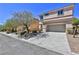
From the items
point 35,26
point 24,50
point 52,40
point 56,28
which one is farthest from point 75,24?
point 35,26

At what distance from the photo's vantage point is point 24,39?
384 inches

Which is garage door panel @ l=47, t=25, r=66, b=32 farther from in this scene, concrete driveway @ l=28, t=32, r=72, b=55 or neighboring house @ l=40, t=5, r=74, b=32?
concrete driveway @ l=28, t=32, r=72, b=55

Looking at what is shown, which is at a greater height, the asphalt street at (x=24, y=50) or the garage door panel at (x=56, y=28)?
the garage door panel at (x=56, y=28)

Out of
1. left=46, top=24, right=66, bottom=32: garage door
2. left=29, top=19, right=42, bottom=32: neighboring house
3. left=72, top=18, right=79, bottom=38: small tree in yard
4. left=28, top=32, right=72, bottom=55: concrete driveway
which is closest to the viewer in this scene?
left=28, top=32, right=72, bottom=55: concrete driveway

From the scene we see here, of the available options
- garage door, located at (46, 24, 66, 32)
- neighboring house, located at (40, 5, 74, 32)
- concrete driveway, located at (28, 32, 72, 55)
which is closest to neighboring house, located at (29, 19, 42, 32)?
neighboring house, located at (40, 5, 74, 32)

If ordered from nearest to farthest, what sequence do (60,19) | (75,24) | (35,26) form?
1. (75,24)
2. (60,19)
3. (35,26)

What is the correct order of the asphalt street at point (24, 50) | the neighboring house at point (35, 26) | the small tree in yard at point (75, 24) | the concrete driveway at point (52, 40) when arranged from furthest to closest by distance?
1. the neighboring house at point (35, 26)
2. the small tree in yard at point (75, 24)
3. the concrete driveway at point (52, 40)
4. the asphalt street at point (24, 50)

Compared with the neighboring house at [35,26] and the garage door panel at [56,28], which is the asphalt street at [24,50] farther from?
the neighboring house at [35,26]

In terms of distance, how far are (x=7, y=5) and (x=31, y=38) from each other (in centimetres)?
382

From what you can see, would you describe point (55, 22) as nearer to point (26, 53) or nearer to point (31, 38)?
point (31, 38)

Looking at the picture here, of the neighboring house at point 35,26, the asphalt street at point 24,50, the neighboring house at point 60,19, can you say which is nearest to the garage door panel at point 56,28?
the neighboring house at point 60,19

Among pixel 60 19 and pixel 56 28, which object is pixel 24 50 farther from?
pixel 60 19

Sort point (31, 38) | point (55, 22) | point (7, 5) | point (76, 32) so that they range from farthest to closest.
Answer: point (31, 38) → point (55, 22) → point (76, 32) → point (7, 5)

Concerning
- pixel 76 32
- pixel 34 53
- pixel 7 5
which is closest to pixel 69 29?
pixel 76 32
